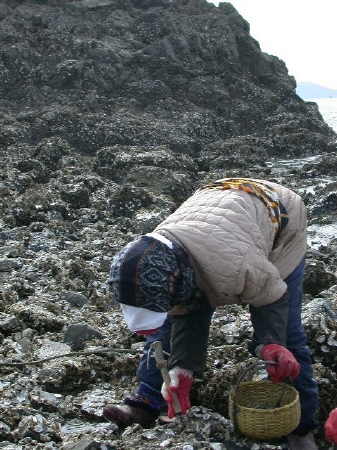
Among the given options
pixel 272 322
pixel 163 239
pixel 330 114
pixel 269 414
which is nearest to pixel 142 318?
pixel 163 239

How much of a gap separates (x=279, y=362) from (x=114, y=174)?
30.0 ft

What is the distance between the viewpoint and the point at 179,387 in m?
2.81

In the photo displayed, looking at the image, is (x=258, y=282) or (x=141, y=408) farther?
(x=141, y=408)

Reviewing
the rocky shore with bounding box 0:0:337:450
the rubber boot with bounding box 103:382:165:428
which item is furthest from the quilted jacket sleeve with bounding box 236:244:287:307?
the rubber boot with bounding box 103:382:165:428

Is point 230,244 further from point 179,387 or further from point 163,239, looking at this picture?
point 179,387

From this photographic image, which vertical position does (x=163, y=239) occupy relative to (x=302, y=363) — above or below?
above

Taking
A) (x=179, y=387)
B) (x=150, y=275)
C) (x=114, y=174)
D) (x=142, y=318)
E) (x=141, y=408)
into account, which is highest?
(x=150, y=275)

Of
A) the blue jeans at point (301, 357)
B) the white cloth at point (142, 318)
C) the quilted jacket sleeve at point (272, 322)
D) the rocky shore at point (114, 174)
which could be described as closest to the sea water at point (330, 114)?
the rocky shore at point (114, 174)

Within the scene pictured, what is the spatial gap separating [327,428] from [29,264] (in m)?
4.40

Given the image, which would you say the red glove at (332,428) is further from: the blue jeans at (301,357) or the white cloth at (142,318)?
the white cloth at (142,318)

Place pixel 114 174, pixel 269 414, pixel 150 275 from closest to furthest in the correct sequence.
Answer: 1. pixel 150 275
2. pixel 269 414
3. pixel 114 174

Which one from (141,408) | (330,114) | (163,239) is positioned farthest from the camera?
(330,114)

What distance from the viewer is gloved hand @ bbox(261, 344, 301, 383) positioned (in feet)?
8.33

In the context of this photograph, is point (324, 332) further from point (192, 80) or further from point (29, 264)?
point (192, 80)
